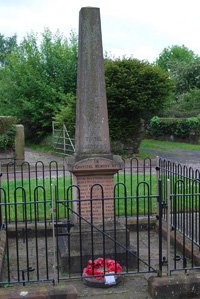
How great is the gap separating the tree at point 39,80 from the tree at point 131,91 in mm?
5001

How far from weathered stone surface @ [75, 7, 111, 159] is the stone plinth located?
180mm

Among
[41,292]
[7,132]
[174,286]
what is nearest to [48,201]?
[41,292]

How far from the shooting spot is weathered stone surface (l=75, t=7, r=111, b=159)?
6.15 meters

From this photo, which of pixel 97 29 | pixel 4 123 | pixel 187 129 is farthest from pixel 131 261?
pixel 187 129

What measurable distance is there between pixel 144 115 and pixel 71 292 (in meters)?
15.1

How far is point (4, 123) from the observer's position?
1592cm

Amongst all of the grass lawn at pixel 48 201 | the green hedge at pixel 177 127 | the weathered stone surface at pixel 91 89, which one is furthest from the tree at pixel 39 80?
the weathered stone surface at pixel 91 89

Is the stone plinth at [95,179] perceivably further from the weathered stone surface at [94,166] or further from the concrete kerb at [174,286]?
the concrete kerb at [174,286]

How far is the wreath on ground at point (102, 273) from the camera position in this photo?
5008mm

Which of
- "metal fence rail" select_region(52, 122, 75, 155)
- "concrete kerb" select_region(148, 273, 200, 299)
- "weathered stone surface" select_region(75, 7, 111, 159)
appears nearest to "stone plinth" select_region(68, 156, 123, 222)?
"weathered stone surface" select_region(75, 7, 111, 159)

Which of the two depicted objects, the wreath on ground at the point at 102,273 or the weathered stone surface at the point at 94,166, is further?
the weathered stone surface at the point at 94,166

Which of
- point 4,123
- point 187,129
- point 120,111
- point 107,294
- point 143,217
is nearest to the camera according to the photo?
point 107,294

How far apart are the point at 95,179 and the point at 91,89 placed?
1.34 metres

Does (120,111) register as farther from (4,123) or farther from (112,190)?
(112,190)
